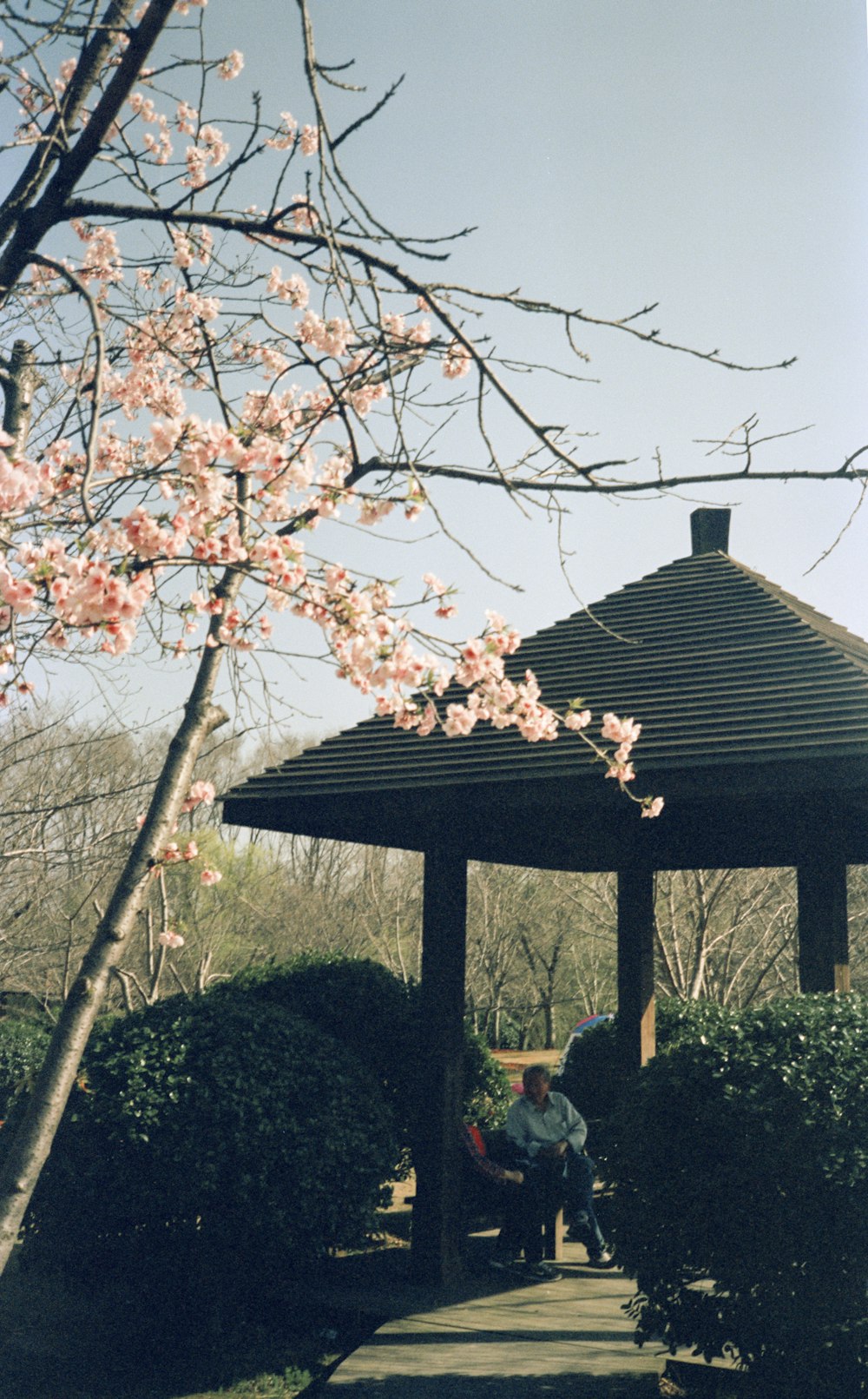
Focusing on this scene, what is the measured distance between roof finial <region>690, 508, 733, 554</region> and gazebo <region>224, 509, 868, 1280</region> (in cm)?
2

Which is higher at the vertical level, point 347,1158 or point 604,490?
point 604,490

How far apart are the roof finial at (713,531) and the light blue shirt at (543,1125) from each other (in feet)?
14.7

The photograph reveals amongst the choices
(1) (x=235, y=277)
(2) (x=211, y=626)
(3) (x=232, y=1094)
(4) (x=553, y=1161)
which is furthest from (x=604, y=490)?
(4) (x=553, y=1161)

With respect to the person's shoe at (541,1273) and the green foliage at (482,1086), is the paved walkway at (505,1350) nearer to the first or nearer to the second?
the person's shoe at (541,1273)

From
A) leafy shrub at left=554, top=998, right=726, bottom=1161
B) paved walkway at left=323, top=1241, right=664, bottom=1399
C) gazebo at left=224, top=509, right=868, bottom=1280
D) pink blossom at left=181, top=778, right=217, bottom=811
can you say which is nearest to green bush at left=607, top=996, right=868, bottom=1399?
paved walkway at left=323, top=1241, right=664, bottom=1399

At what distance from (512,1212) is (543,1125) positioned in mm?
579

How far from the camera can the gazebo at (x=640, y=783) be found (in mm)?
5859

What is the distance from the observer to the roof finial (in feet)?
29.6

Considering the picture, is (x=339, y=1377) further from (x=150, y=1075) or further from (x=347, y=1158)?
(x=150, y=1075)

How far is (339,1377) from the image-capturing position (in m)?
4.91

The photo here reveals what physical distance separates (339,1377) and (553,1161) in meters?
2.50

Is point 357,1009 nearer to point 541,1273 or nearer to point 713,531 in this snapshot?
point 541,1273

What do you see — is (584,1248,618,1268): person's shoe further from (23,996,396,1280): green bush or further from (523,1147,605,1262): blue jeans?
(23,996,396,1280): green bush

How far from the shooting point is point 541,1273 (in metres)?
6.76
